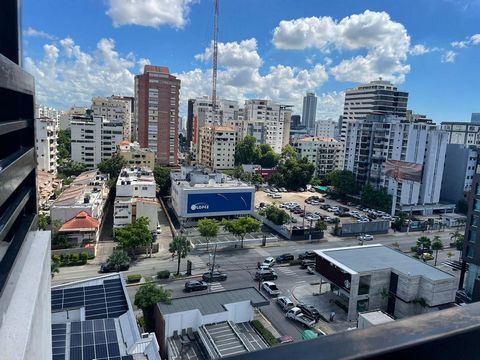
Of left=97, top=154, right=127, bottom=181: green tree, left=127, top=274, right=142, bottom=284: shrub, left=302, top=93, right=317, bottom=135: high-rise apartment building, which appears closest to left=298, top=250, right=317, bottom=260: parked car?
left=127, top=274, right=142, bottom=284: shrub

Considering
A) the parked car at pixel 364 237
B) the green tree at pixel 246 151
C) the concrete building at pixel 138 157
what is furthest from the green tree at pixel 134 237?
the green tree at pixel 246 151

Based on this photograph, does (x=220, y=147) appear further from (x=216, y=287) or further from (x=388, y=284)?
(x=388, y=284)

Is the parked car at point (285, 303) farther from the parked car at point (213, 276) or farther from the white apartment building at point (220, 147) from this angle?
the white apartment building at point (220, 147)

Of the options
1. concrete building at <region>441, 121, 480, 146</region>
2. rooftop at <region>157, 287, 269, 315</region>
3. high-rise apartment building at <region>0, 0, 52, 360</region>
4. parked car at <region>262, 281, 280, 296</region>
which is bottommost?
parked car at <region>262, 281, 280, 296</region>

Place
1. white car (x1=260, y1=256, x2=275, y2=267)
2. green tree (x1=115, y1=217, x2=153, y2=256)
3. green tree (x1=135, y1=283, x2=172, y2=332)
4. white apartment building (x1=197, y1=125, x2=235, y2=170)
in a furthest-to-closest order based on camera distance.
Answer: white apartment building (x1=197, y1=125, x2=235, y2=170)
white car (x1=260, y1=256, x2=275, y2=267)
green tree (x1=115, y1=217, x2=153, y2=256)
green tree (x1=135, y1=283, x2=172, y2=332)

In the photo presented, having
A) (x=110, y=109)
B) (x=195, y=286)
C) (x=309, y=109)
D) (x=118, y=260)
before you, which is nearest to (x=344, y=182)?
(x=195, y=286)

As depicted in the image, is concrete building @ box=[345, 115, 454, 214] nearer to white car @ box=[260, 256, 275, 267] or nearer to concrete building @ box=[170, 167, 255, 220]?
concrete building @ box=[170, 167, 255, 220]
